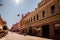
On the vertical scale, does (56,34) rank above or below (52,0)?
below

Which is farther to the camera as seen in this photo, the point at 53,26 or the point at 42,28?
the point at 42,28

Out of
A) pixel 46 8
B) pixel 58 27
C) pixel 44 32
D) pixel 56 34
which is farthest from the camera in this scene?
pixel 44 32

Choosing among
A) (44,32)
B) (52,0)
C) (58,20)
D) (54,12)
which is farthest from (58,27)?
(44,32)

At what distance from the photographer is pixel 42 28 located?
33938 mm

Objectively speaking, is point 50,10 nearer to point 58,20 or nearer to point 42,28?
point 58,20

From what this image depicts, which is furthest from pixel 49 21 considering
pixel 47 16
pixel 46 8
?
pixel 46 8

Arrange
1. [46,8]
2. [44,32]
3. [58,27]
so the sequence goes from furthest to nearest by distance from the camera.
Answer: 1. [44,32]
2. [46,8]
3. [58,27]

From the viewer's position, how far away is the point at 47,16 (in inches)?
1193

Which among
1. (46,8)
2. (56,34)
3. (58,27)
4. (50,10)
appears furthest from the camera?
(46,8)

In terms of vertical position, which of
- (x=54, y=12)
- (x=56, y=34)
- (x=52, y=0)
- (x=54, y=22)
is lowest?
(x=56, y=34)

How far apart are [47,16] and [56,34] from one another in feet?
Result: 18.2

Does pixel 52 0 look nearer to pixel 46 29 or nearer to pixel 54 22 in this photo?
pixel 54 22

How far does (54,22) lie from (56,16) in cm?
123

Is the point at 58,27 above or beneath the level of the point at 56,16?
beneath
